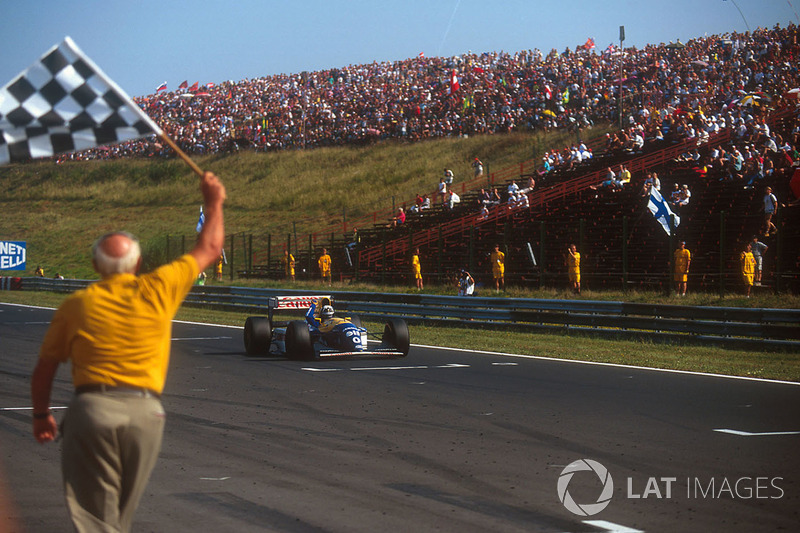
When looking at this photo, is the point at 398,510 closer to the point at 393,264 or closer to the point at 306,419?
the point at 306,419

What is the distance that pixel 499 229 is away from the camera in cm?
3331

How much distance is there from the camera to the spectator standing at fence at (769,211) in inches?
920

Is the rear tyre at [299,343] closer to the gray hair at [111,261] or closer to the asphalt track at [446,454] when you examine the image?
the asphalt track at [446,454]

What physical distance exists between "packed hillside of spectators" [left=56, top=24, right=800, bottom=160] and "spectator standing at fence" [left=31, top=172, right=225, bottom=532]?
2872 centimetres

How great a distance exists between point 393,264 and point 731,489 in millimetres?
29709

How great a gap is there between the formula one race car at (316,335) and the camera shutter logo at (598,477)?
8.48 m

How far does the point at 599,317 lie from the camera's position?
20578mm

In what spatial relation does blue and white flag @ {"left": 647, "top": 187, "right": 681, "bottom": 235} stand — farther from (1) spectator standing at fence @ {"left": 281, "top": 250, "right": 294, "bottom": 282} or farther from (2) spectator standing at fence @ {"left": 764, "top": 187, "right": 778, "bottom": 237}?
(1) spectator standing at fence @ {"left": 281, "top": 250, "right": 294, "bottom": 282}

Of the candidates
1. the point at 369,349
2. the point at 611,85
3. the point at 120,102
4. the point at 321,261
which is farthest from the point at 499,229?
the point at 120,102

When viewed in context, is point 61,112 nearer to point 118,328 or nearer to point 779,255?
point 118,328

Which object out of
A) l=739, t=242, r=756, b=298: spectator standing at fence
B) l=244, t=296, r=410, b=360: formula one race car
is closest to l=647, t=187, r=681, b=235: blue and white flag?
l=739, t=242, r=756, b=298: spectator standing at fence

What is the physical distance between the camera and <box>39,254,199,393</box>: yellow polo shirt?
407 centimetres

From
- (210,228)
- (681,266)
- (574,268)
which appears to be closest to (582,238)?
(574,268)

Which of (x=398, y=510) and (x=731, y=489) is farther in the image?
(x=731, y=489)
